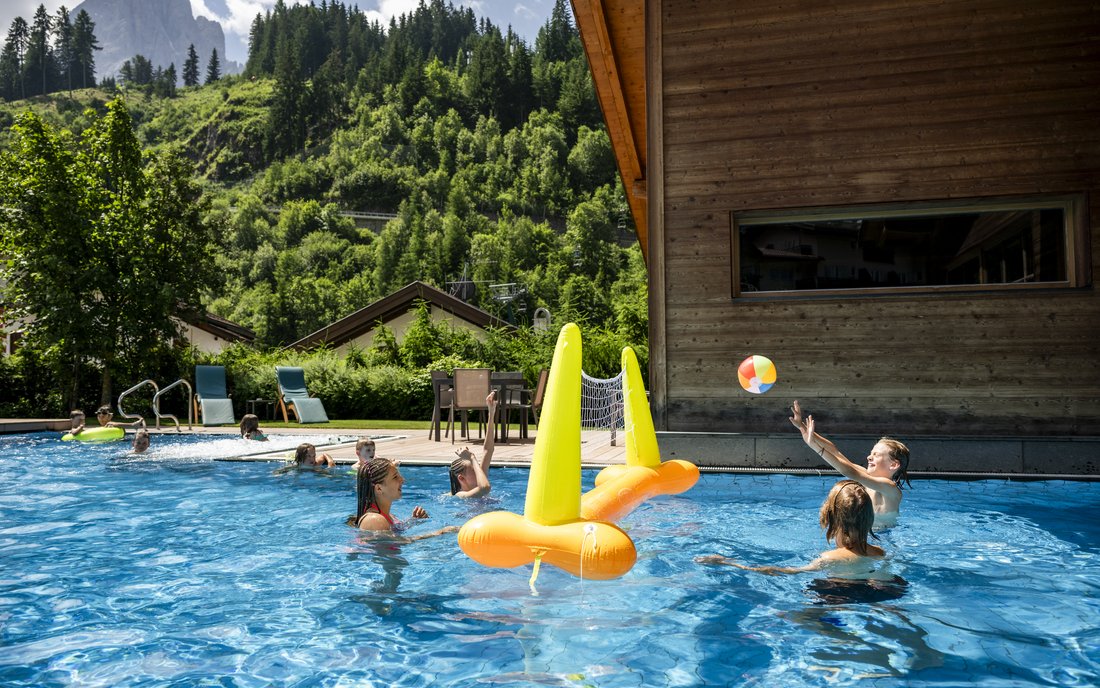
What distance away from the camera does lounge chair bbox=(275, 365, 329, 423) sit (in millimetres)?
18172

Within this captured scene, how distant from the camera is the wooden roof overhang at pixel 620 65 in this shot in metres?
9.64

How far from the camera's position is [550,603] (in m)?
4.28

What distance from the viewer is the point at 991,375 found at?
8227 millimetres

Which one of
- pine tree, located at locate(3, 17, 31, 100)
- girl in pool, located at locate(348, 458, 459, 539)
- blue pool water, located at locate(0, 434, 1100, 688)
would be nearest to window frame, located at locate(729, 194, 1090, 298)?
blue pool water, located at locate(0, 434, 1100, 688)

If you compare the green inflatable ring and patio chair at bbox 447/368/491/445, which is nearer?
patio chair at bbox 447/368/491/445

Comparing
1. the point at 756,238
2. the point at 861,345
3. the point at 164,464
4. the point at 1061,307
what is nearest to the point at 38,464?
the point at 164,464

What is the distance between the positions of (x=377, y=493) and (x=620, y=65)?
861cm

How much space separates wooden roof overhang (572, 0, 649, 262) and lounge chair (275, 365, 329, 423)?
8967 millimetres

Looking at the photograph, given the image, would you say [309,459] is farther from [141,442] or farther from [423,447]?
[141,442]

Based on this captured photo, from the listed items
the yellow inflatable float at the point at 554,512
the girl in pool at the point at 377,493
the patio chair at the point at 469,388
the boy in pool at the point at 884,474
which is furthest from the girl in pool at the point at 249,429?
the boy in pool at the point at 884,474

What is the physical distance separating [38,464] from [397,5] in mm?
162342

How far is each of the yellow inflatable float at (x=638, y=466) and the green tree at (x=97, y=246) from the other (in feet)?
63.0

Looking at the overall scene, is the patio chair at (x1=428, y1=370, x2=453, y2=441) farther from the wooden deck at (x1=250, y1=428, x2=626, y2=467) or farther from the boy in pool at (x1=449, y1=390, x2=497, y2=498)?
the boy in pool at (x1=449, y1=390, x2=497, y2=498)

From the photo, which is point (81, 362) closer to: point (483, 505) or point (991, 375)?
point (483, 505)
